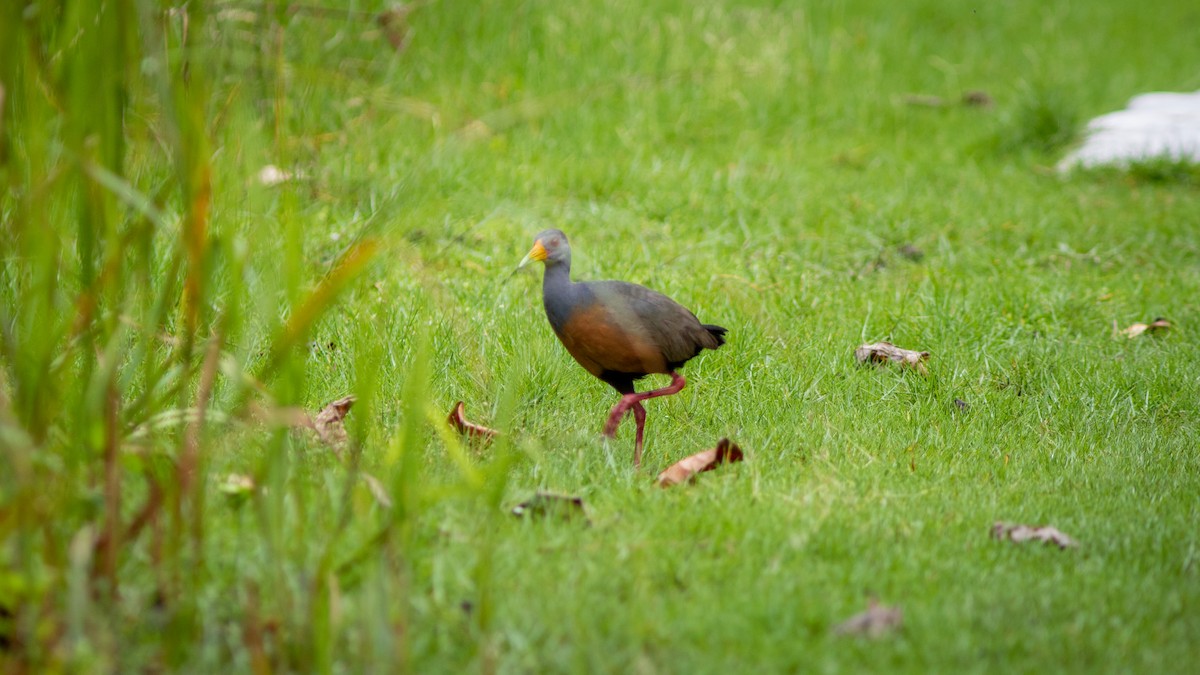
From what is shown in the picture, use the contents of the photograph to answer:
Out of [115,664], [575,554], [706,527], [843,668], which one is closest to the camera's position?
[115,664]

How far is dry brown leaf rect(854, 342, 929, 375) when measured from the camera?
15.0 ft

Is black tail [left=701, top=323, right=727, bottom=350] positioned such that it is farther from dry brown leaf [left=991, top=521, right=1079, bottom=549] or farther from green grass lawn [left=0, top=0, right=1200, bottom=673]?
dry brown leaf [left=991, top=521, right=1079, bottom=549]

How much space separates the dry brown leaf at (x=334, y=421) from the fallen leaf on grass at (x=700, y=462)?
0.95 meters

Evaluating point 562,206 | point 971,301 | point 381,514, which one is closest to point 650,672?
point 381,514

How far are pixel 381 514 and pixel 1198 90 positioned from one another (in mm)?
9303

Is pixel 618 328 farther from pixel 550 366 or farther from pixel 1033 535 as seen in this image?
pixel 1033 535

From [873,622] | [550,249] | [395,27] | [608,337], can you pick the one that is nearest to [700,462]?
[608,337]

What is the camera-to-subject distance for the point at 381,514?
9.09ft

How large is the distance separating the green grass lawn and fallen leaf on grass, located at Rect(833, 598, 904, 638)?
30 millimetres

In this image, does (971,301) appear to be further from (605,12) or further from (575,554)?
(605,12)

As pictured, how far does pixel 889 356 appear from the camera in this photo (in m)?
4.60

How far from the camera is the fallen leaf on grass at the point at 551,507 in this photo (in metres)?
3.10

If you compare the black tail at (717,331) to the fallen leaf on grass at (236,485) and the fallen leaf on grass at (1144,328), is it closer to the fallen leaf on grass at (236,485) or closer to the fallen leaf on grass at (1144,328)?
the fallen leaf on grass at (236,485)

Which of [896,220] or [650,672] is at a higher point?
[650,672]
